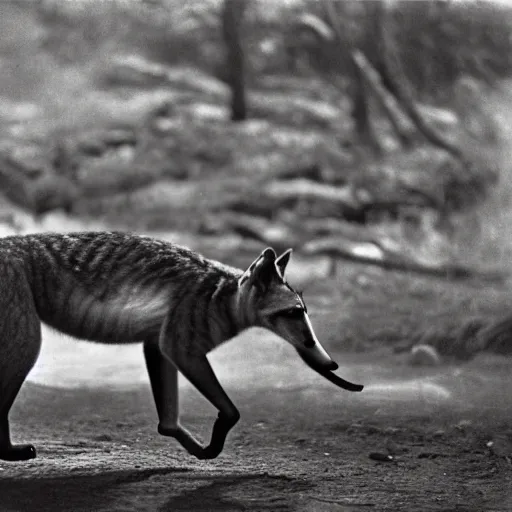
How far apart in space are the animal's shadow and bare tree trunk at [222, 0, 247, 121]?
9.39ft

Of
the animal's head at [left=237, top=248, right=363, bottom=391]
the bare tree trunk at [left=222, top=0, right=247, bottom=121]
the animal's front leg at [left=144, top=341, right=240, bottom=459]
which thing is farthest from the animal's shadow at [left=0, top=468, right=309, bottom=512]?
the bare tree trunk at [left=222, top=0, right=247, bottom=121]

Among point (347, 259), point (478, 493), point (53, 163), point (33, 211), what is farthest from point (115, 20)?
point (478, 493)

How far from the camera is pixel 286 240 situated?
5.02m

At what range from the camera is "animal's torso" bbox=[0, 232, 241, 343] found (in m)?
2.81

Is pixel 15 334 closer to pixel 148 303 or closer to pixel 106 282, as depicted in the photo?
pixel 106 282

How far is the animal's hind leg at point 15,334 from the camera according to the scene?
268 centimetres

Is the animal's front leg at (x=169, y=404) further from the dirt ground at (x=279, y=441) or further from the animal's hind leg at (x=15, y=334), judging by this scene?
the animal's hind leg at (x=15, y=334)

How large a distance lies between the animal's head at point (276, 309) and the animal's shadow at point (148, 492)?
52 centimetres

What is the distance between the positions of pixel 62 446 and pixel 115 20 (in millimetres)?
2910

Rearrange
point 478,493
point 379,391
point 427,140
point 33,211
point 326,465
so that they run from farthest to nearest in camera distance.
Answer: point 427,140 < point 33,211 < point 379,391 < point 326,465 < point 478,493

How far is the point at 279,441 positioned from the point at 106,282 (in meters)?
1.24

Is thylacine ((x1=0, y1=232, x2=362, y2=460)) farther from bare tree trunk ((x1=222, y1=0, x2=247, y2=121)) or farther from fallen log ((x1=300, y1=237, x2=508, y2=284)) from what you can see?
bare tree trunk ((x1=222, y1=0, x2=247, y2=121))

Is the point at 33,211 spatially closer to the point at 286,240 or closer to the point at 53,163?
the point at 53,163

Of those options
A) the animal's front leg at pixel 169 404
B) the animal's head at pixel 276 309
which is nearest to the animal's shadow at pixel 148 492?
the animal's front leg at pixel 169 404
